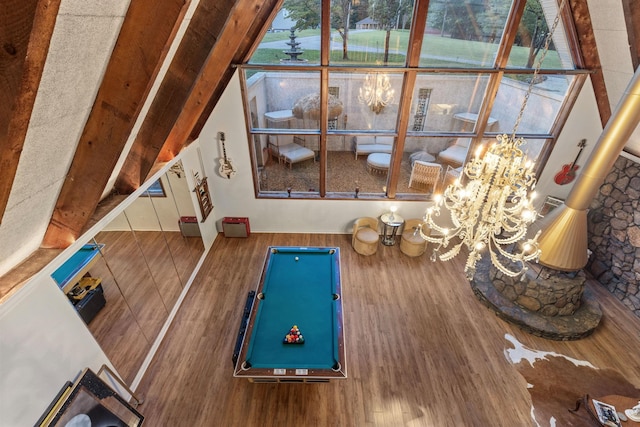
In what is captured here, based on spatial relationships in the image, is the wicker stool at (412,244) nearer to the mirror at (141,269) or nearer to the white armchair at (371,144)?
the white armchair at (371,144)

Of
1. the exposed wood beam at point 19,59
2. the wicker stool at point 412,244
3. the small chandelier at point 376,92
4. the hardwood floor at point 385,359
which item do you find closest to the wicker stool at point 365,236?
the hardwood floor at point 385,359

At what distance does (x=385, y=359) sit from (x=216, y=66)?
4633 millimetres

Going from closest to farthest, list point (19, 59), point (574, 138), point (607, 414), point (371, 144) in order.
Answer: point (19, 59)
point (607, 414)
point (574, 138)
point (371, 144)

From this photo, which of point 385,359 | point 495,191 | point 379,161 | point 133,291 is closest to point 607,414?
point 385,359

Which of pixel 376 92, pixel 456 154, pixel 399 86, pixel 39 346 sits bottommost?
pixel 39 346

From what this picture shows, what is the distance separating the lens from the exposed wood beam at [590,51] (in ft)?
14.1

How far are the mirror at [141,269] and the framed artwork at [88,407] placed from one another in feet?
1.71

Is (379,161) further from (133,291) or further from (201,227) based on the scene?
(133,291)

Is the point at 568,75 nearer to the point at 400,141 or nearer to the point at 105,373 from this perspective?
the point at 400,141

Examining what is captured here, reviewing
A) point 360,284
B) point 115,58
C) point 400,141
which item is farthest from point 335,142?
point 115,58

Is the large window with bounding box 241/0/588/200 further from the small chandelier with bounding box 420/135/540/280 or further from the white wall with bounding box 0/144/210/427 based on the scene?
the white wall with bounding box 0/144/210/427

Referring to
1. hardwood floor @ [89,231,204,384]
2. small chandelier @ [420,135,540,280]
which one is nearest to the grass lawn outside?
small chandelier @ [420,135,540,280]

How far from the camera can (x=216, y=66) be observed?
4023 mm

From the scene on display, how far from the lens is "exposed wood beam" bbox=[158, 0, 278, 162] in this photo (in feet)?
11.7
